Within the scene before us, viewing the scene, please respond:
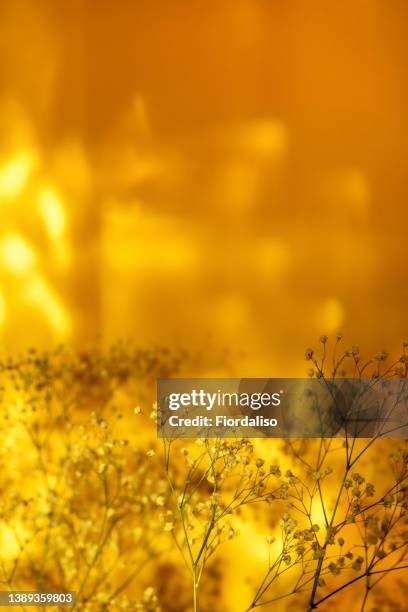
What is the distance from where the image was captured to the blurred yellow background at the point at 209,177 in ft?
7.04

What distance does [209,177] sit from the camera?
2184 millimetres

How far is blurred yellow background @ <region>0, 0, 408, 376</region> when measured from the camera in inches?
84.4

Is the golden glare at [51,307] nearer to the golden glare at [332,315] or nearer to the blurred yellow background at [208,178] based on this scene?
the blurred yellow background at [208,178]

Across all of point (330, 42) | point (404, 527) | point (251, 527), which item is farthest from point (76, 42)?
point (404, 527)

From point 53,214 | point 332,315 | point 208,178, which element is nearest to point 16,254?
point 53,214

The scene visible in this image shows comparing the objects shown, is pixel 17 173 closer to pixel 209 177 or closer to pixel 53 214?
pixel 53 214

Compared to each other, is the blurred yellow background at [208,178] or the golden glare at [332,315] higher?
the blurred yellow background at [208,178]

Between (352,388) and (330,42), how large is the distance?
957 millimetres

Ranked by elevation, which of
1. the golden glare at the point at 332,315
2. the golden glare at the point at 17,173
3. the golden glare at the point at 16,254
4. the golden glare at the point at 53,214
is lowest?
the golden glare at the point at 332,315

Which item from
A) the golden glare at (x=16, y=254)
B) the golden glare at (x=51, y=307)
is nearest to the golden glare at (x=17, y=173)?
the golden glare at (x=16, y=254)

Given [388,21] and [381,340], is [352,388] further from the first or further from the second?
[388,21]

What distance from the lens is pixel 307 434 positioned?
82.7 inches

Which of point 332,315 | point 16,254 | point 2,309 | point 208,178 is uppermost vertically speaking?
point 208,178

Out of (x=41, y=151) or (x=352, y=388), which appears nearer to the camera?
(x=352, y=388)
